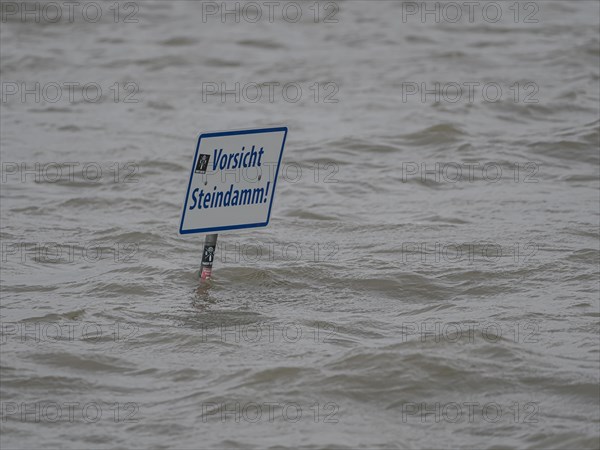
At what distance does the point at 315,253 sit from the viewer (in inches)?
362

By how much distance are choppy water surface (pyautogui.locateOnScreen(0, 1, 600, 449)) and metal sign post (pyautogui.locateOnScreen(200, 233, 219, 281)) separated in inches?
6.2

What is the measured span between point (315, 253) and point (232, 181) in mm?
1693

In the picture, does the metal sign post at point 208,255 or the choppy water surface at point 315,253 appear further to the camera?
the metal sign post at point 208,255

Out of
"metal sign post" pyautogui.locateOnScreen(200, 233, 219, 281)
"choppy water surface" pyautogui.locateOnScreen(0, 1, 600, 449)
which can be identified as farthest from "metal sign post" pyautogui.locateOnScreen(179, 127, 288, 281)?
"choppy water surface" pyautogui.locateOnScreen(0, 1, 600, 449)

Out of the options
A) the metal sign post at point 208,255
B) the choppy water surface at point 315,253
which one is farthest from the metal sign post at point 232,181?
the choppy water surface at point 315,253

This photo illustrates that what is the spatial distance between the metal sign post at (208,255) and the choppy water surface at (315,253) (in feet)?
0.52

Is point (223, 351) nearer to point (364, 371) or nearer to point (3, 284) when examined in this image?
point (364, 371)

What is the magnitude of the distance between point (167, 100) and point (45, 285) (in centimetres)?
635

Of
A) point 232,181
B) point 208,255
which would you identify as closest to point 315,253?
point 208,255

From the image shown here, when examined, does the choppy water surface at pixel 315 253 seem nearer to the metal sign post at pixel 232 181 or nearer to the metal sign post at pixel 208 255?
the metal sign post at pixel 208 255

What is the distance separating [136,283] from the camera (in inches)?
333

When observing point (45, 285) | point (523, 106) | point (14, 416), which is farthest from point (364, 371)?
point (523, 106)

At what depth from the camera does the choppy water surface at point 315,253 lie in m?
6.39

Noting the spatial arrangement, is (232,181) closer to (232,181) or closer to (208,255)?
(232,181)
